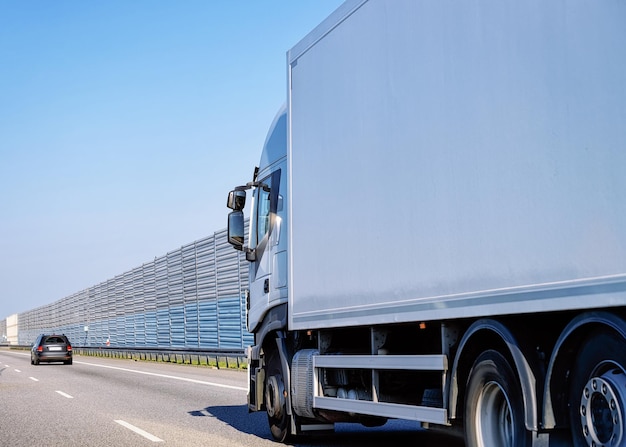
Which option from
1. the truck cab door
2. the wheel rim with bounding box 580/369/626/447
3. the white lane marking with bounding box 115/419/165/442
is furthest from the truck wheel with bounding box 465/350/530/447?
the white lane marking with bounding box 115/419/165/442

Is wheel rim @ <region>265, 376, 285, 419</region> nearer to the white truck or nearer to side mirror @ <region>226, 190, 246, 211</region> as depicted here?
the white truck

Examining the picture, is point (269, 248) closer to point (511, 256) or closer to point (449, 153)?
point (449, 153)

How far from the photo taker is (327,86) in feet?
29.4

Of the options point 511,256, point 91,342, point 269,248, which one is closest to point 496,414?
point 511,256

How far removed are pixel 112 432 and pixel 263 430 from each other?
1.88m

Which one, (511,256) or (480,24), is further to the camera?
(480,24)

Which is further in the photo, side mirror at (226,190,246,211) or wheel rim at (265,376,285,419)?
side mirror at (226,190,246,211)

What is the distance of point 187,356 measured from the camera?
3619 cm

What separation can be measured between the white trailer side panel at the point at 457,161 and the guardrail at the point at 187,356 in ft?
39.2

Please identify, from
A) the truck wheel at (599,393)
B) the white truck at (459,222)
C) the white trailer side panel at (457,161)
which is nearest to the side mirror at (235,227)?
the white truck at (459,222)

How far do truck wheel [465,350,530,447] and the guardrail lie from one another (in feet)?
46.6

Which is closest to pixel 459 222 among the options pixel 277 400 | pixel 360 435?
pixel 277 400

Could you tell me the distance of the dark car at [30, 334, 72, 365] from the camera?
3950 centimetres

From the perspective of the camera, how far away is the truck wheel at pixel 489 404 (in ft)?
19.5
